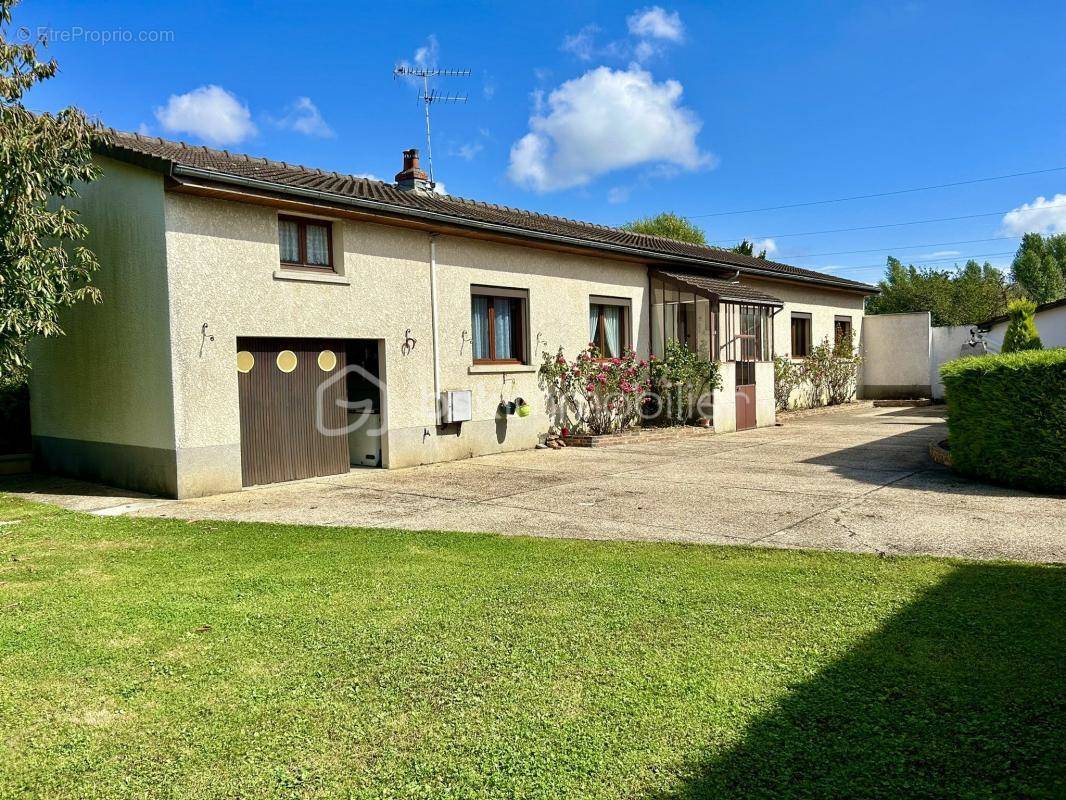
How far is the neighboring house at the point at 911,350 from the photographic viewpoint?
922 inches

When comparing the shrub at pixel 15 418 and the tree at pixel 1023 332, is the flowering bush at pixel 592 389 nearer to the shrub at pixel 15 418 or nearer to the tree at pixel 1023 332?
the tree at pixel 1023 332

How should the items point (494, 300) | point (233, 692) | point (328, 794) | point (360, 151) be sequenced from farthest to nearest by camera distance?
point (360, 151) < point (494, 300) < point (233, 692) < point (328, 794)

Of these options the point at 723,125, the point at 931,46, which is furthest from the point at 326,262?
the point at 723,125

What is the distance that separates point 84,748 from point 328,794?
3.81 ft

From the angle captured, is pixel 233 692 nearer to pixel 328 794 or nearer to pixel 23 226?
pixel 328 794

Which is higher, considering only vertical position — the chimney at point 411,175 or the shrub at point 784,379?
the chimney at point 411,175

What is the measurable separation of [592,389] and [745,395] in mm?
4565

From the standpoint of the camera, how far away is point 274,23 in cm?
1163

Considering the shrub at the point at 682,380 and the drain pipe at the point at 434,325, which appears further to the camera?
the shrub at the point at 682,380

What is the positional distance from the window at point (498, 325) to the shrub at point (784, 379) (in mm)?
9343

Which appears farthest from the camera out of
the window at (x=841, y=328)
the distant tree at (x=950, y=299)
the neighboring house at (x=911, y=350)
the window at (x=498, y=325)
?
the distant tree at (x=950, y=299)

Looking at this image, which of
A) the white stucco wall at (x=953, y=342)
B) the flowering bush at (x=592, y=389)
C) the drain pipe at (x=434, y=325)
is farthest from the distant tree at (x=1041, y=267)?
the drain pipe at (x=434, y=325)

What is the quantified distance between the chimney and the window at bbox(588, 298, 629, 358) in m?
4.62

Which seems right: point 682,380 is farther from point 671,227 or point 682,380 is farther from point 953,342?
point 671,227
